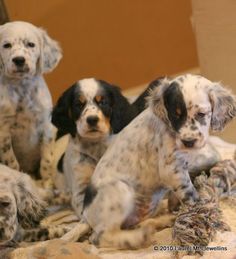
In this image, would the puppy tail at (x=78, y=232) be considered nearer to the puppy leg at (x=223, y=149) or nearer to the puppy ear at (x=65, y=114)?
the puppy ear at (x=65, y=114)

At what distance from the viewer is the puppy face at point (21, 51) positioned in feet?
8.89

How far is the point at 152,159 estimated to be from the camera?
2217 millimetres

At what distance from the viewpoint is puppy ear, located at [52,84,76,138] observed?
8.34 ft

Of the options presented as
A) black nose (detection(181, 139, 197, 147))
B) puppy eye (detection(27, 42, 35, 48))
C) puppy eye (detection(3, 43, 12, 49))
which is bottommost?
black nose (detection(181, 139, 197, 147))

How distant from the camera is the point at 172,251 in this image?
6.70 ft

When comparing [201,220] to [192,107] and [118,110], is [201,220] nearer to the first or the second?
[192,107]

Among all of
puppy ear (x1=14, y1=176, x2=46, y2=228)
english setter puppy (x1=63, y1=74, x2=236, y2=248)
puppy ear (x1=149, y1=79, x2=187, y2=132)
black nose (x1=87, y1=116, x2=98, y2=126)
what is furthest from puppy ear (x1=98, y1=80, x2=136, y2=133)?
puppy ear (x1=14, y1=176, x2=46, y2=228)

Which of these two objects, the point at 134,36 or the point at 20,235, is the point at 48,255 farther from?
the point at 134,36

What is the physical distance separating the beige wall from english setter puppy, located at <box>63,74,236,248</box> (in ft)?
6.86

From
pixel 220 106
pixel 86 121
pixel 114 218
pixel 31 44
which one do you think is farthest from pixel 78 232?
pixel 31 44

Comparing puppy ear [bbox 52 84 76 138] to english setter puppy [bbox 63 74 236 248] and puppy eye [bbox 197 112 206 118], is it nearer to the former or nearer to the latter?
english setter puppy [bbox 63 74 236 248]

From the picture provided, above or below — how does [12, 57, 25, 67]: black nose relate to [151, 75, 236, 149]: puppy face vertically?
above

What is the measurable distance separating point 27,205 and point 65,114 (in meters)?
0.48

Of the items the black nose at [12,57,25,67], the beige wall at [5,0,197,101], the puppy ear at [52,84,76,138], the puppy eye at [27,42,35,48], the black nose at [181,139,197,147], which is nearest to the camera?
the black nose at [181,139,197,147]
